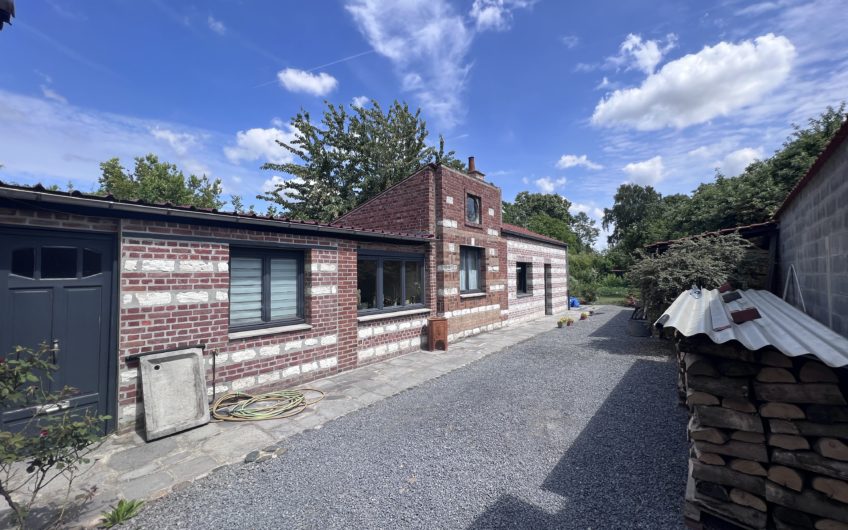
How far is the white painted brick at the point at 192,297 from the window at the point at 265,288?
1.77 ft

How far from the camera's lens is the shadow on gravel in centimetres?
282

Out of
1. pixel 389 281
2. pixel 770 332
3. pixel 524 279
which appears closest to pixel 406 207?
pixel 389 281

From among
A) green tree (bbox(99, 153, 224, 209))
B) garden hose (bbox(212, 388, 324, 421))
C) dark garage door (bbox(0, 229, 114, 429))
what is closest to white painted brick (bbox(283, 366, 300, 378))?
garden hose (bbox(212, 388, 324, 421))

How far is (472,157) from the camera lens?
12.1 m

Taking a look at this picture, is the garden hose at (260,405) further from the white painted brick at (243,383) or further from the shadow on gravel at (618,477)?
the shadow on gravel at (618,477)

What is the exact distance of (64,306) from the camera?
406 centimetres

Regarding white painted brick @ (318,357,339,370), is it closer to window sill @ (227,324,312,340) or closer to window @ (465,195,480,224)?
Answer: window sill @ (227,324,312,340)

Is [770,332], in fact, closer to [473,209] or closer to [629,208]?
[473,209]

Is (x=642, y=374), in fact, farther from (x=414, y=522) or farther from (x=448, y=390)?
(x=414, y=522)

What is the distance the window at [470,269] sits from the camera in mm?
10891

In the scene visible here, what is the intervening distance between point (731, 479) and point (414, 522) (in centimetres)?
250

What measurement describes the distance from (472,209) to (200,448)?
930 cm

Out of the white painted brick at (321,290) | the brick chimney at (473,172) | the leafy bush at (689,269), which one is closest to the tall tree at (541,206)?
the brick chimney at (473,172)

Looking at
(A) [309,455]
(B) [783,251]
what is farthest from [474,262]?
(A) [309,455]
